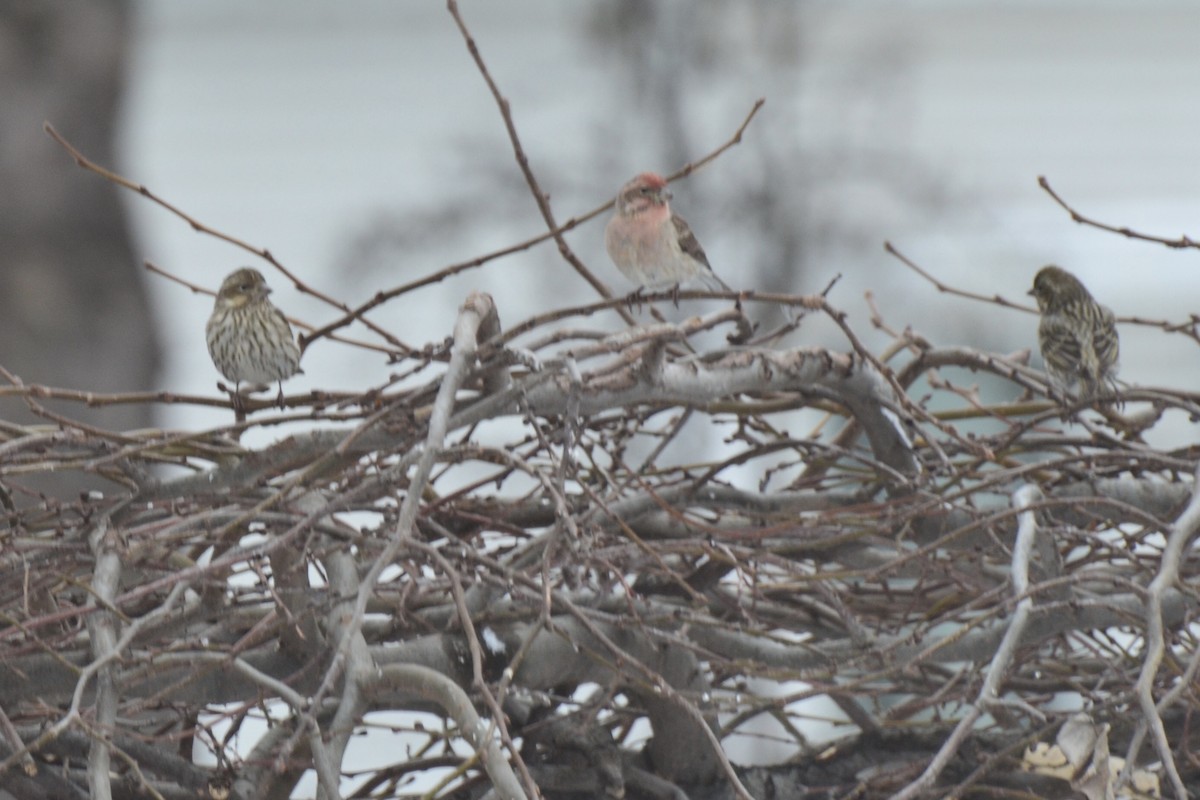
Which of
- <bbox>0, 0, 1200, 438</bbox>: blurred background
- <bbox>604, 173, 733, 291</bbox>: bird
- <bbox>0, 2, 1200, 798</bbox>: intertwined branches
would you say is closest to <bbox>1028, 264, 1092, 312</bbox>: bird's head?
<bbox>0, 2, 1200, 798</bbox>: intertwined branches

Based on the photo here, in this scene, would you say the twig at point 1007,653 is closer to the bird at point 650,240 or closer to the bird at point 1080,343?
the bird at point 1080,343

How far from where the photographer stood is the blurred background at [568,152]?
13.0ft

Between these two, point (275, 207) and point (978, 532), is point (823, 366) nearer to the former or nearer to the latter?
point (978, 532)

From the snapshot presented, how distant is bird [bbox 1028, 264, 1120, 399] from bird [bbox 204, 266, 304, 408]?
3.65 feet

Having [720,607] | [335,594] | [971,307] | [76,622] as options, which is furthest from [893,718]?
[971,307]

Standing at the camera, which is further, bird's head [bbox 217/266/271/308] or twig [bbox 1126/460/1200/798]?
bird's head [bbox 217/266/271/308]

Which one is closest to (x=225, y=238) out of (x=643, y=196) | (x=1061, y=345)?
(x=643, y=196)

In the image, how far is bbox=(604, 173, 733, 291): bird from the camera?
242cm

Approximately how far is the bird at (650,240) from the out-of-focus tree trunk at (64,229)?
183 centimetres

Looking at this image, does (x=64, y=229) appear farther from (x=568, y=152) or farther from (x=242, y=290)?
(x=242, y=290)

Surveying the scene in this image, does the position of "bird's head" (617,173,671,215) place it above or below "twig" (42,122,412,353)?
above

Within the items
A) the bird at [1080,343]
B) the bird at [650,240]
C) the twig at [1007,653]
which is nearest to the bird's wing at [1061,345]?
the bird at [1080,343]

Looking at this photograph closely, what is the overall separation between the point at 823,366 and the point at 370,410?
0.52 m

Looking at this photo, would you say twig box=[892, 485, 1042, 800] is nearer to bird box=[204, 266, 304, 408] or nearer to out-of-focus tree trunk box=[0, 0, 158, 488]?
bird box=[204, 266, 304, 408]
